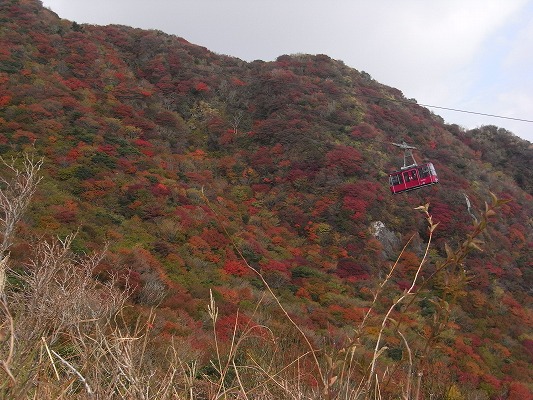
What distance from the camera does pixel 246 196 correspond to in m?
24.1

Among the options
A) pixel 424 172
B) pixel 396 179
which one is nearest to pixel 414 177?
pixel 424 172

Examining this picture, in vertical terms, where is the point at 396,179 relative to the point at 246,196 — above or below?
above

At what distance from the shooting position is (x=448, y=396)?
4590mm

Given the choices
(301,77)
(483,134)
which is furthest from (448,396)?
(483,134)

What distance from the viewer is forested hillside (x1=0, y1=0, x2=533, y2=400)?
11758 mm

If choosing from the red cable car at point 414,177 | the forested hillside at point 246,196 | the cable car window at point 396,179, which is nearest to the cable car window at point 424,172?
the red cable car at point 414,177

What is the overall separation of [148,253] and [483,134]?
1365 inches

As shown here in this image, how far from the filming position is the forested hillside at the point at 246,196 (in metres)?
11.8

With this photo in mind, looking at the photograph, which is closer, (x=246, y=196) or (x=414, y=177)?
(x=414, y=177)

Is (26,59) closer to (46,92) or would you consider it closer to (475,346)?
(46,92)

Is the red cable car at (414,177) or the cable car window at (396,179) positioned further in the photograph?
the cable car window at (396,179)

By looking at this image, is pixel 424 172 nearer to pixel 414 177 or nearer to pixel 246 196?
pixel 414 177

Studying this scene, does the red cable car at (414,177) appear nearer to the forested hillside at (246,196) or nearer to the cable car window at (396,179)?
the cable car window at (396,179)

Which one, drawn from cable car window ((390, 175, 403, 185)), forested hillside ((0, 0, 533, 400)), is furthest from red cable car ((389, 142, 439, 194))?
forested hillside ((0, 0, 533, 400))
